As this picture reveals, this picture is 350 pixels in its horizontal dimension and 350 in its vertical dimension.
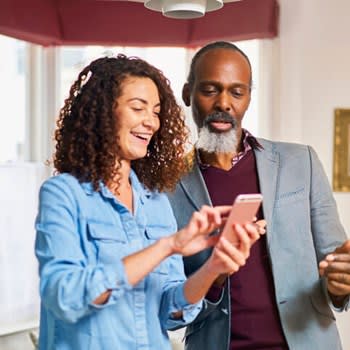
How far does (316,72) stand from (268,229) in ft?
4.94

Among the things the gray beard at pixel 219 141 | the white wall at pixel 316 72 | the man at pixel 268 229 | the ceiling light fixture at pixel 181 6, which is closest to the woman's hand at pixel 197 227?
the man at pixel 268 229

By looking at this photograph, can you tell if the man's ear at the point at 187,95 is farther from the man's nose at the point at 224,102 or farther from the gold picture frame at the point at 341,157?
the gold picture frame at the point at 341,157

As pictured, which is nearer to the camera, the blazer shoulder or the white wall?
the blazer shoulder

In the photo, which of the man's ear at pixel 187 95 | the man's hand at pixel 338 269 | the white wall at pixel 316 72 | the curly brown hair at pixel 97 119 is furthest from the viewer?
the white wall at pixel 316 72

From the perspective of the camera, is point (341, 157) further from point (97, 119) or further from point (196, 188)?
point (97, 119)

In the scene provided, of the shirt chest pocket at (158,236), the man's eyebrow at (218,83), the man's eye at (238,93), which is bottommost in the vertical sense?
the shirt chest pocket at (158,236)

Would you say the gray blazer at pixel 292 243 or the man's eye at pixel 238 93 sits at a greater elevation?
the man's eye at pixel 238 93

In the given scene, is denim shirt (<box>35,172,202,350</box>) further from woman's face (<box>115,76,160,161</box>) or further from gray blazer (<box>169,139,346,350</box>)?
gray blazer (<box>169,139,346,350</box>)

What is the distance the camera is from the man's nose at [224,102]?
1.50 m

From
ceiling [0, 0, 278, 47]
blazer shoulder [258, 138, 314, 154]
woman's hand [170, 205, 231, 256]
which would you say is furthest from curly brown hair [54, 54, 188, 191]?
ceiling [0, 0, 278, 47]

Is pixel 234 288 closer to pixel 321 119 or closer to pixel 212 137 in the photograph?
pixel 212 137

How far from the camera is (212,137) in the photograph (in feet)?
4.98

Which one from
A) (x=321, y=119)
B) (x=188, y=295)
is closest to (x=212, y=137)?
(x=188, y=295)

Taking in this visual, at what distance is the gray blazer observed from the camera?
1412 millimetres
